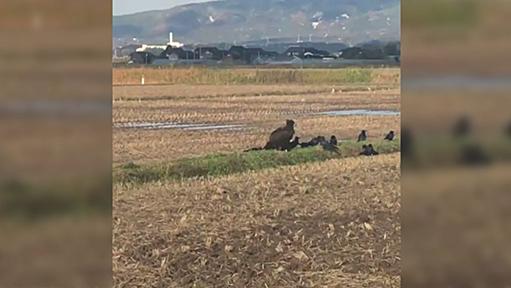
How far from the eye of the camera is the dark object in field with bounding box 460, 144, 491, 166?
7.34 feet

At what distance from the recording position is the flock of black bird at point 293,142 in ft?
8.25

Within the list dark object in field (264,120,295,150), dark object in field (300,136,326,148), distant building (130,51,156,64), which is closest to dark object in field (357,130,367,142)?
dark object in field (300,136,326,148)

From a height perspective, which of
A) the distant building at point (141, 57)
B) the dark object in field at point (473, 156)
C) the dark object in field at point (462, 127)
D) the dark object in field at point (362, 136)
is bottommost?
the dark object in field at point (473, 156)

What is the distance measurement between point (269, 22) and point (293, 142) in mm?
418

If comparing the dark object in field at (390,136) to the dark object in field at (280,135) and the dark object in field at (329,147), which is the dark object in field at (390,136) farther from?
the dark object in field at (280,135)

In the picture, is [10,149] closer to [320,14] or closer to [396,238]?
[320,14]

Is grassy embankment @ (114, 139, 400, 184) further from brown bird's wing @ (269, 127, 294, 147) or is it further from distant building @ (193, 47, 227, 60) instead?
distant building @ (193, 47, 227, 60)

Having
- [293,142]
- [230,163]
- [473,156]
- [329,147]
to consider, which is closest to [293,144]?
[293,142]

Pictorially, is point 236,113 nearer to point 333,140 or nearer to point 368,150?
point 333,140

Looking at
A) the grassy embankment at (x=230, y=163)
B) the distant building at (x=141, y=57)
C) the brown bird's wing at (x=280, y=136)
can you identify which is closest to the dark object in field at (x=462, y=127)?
the grassy embankment at (x=230, y=163)

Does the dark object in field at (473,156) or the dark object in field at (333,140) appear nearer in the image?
the dark object in field at (473,156)

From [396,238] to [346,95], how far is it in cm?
51

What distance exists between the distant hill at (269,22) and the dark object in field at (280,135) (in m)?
0.29

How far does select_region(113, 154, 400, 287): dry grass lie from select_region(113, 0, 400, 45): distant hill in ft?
1.44
